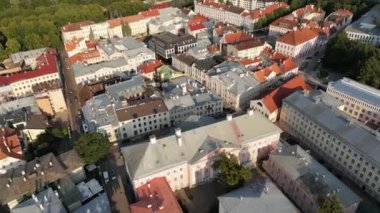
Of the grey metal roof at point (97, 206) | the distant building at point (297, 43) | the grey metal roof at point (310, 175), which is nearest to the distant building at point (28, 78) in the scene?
the grey metal roof at point (97, 206)

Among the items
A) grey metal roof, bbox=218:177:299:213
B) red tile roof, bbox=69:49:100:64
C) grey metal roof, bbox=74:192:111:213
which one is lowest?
grey metal roof, bbox=74:192:111:213

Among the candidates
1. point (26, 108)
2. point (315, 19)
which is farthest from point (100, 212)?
point (315, 19)

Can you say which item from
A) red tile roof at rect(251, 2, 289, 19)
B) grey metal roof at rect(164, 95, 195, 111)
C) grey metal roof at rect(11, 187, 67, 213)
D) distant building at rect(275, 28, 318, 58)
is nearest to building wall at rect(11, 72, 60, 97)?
grey metal roof at rect(164, 95, 195, 111)

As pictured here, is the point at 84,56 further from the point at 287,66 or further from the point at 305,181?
the point at 305,181

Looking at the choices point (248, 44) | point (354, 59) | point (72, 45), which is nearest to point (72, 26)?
point (72, 45)

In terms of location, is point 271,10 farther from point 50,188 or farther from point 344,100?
point 50,188

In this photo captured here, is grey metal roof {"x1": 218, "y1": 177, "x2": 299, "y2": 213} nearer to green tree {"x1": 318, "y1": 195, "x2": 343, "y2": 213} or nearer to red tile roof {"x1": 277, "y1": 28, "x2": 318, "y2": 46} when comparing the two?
green tree {"x1": 318, "y1": 195, "x2": 343, "y2": 213}
